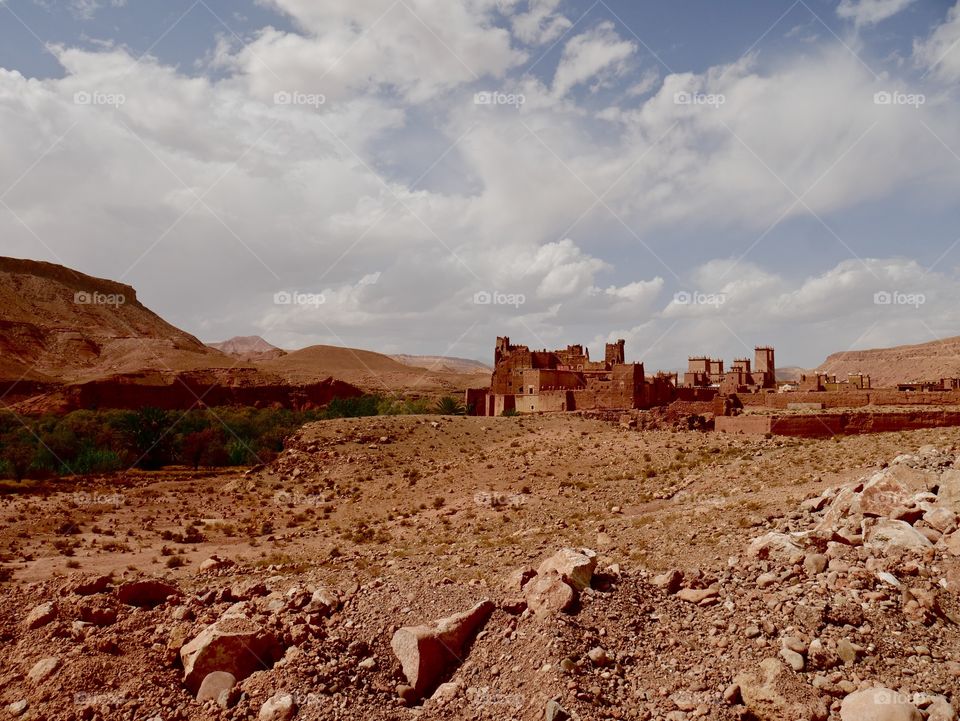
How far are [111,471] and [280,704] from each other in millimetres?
33150

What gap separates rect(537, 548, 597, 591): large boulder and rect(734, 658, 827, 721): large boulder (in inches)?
77.5

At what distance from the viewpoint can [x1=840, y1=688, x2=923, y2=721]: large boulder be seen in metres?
5.10

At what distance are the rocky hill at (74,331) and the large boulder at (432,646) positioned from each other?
59195 millimetres

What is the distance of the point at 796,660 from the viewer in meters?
5.85

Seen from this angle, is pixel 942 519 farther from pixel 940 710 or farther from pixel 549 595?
pixel 549 595

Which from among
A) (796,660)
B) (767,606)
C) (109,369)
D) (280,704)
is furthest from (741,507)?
(109,369)

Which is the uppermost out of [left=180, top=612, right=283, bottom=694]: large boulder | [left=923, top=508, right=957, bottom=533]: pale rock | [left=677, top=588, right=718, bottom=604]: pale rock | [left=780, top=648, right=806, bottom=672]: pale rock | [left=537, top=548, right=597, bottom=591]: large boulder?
[left=923, top=508, right=957, bottom=533]: pale rock

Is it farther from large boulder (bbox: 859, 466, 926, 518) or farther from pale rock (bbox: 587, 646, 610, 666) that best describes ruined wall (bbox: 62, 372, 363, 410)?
large boulder (bbox: 859, 466, 926, 518)

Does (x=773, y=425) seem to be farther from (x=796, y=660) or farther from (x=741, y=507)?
(x=796, y=660)

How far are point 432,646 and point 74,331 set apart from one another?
77243 mm

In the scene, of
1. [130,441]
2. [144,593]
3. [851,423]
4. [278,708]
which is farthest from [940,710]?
[130,441]

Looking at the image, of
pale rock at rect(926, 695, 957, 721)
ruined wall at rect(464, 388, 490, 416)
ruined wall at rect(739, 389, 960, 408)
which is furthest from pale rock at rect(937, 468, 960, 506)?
ruined wall at rect(464, 388, 490, 416)

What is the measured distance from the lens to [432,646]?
21.9 ft

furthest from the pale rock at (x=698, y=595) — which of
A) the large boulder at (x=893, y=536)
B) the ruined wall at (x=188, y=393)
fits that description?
the ruined wall at (x=188, y=393)
